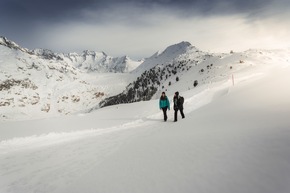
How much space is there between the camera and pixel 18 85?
161 meters

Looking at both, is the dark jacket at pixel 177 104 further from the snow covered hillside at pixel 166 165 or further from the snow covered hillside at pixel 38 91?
the snow covered hillside at pixel 38 91

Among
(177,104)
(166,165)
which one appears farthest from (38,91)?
(166,165)

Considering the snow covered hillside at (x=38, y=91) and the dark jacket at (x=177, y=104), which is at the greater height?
the snow covered hillside at (x=38, y=91)

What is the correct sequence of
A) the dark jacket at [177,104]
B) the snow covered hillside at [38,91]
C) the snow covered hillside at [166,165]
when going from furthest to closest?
the snow covered hillside at [38,91], the dark jacket at [177,104], the snow covered hillside at [166,165]

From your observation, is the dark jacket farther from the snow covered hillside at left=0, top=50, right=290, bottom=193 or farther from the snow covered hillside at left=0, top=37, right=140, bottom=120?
the snow covered hillside at left=0, top=37, right=140, bottom=120

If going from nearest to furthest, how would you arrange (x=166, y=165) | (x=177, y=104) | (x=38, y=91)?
(x=166, y=165), (x=177, y=104), (x=38, y=91)

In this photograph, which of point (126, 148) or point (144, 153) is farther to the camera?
point (126, 148)

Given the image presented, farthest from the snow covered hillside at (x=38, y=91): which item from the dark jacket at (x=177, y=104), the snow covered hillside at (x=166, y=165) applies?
the snow covered hillside at (x=166, y=165)

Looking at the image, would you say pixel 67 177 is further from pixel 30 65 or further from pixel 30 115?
pixel 30 65

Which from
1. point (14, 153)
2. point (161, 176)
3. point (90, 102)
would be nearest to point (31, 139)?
point (14, 153)

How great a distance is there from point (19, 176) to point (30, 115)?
134801mm

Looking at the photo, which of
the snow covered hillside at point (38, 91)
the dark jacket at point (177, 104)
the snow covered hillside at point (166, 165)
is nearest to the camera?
the snow covered hillside at point (166, 165)

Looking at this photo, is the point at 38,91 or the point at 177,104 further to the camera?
the point at 38,91

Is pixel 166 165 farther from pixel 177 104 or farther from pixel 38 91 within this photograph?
pixel 38 91
